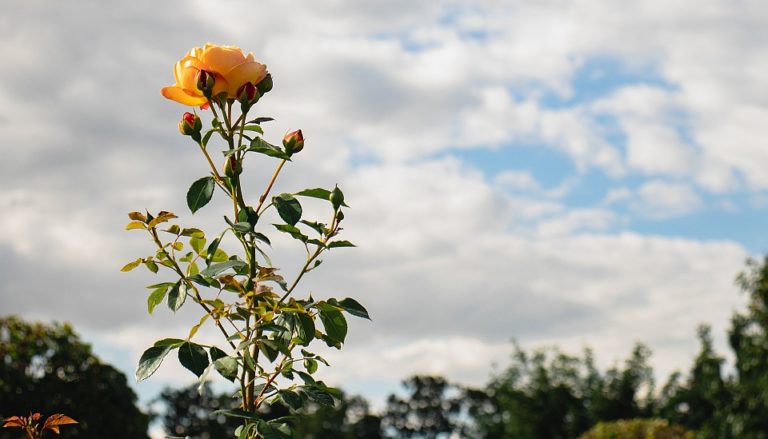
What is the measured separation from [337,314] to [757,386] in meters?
15.5

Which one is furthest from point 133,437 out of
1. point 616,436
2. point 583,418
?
point 583,418

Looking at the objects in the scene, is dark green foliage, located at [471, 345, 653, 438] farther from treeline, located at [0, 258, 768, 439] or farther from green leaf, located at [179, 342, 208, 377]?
green leaf, located at [179, 342, 208, 377]

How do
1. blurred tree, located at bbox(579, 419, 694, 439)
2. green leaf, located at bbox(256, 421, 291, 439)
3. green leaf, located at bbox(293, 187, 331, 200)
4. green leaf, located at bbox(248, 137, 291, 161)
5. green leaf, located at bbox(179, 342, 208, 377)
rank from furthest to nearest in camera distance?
blurred tree, located at bbox(579, 419, 694, 439) → green leaf, located at bbox(293, 187, 331, 200) → green leaf, located at bbox(248, 137, 291, 161) → green leaf, located at bbox(179, 342, 208, 377) → green leaf, located at bbox(256, 421, 291, 439)

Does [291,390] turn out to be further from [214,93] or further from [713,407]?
[713,407]

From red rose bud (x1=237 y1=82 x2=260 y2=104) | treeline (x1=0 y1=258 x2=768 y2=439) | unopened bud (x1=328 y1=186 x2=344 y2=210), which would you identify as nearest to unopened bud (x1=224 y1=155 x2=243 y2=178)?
red rose bud (x1=237 y1=82 x2=260 y2=104)

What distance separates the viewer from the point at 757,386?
16297mm

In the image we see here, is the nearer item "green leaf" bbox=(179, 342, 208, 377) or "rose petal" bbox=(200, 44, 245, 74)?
"green leaf" bbox=(179, 342, 208, 377)

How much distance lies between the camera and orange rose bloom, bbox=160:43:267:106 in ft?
8.22

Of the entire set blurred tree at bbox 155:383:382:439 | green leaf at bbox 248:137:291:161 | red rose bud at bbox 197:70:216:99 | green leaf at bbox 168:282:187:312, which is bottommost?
green leaf at bbox 168:282:187:312

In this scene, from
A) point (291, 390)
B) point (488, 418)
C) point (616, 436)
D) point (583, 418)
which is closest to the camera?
point (291, 390)

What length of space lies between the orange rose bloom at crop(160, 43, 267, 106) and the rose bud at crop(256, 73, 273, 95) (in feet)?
0.06

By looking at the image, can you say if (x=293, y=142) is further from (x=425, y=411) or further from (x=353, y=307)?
(x=425, y=411)

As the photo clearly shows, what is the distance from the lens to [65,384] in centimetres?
891

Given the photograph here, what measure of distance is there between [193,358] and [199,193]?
1.45 ft
